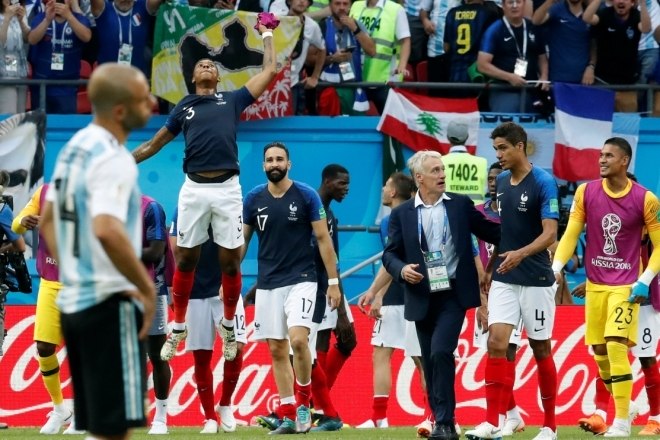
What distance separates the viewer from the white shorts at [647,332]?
1319cm

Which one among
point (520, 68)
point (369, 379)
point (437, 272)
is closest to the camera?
point (437, 272)

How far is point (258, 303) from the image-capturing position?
13055 millimetres

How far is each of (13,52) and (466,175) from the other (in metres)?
6.06

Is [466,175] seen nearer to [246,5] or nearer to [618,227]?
[246,5]

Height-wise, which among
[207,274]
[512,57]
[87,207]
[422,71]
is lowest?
[207,274]

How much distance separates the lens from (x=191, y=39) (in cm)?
1792

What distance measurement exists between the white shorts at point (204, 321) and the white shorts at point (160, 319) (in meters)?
0.42

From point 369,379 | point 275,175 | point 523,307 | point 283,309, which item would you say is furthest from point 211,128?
point 369,379

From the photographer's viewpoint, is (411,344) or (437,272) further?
(411,344)

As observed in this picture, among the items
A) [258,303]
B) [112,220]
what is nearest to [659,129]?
[258,303]

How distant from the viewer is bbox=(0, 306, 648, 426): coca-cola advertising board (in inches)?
606

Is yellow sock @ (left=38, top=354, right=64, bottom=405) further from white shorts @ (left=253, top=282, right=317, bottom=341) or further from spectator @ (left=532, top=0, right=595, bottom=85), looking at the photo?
spectator @ (left=532, top=0, right=595, bottom=85)

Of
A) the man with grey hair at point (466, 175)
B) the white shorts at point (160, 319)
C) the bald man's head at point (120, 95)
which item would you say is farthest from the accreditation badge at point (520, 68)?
the bald man's head at point (120, 95)

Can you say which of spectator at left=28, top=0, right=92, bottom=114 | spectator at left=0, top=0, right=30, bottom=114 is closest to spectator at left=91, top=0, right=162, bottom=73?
spectator at left=28, top=0, right=92, bottom=114
